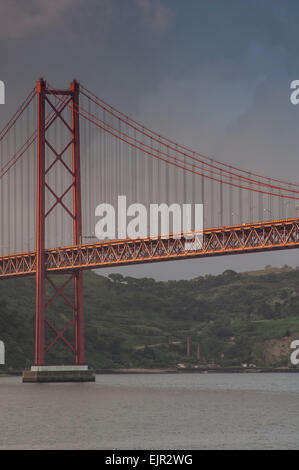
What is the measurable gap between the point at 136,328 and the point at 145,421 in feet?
393

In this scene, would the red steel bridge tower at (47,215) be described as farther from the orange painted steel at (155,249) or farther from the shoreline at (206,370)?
the shoreline at (206,370)

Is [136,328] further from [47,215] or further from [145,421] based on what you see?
[145,421]

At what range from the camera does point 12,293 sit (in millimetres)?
140750

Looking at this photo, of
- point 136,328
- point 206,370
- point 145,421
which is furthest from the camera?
point 136,328

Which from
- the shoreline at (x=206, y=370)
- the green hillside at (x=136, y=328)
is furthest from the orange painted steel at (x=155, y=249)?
the shoreline at (x=206, y=370)

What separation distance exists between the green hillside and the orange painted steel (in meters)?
41.5

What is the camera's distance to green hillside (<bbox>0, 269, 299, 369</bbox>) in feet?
416

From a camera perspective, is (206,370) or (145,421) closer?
(145,421)

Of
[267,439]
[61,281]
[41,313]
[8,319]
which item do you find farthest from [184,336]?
[267,439]

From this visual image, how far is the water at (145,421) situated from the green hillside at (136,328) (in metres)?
58.3

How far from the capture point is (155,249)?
231ft

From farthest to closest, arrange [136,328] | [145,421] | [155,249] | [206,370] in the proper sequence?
1. [136,328]
2. [206,370]
3. [155,249]
4. [145,421]

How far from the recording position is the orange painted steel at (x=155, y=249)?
63.2m

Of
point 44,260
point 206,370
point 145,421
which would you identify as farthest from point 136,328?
point 145,421
